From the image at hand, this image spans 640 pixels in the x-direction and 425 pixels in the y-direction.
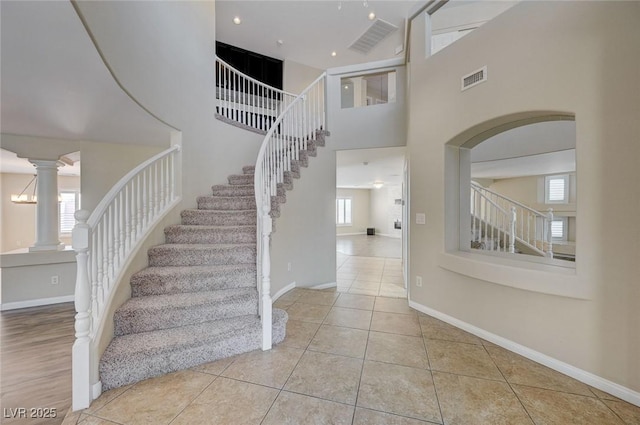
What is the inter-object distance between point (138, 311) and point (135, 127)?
7.91ft

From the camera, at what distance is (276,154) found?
3715 millimetres

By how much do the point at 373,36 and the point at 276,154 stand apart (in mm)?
4301

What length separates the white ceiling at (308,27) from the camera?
5062 mm

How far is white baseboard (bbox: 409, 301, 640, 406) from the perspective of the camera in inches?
69.0

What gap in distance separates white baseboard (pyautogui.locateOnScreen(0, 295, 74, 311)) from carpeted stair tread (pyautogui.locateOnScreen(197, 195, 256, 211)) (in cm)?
263

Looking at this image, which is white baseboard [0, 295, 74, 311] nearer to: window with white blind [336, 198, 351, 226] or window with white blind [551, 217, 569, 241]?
window with white blind [551, 217, 569, 241]

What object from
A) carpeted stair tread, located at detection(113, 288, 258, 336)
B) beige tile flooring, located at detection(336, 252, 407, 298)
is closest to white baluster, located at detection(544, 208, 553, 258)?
beige tile flooring, located at detection(336, 252, 407, 298)

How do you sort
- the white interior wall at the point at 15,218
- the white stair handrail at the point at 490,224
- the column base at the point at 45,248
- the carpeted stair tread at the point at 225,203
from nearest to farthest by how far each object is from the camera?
the white stair handrail at the point at 490,224 → the carpeted stair tread at the point at 225,203 → the column base at the point at 45,248 → the white interior wall at the point at 15,218

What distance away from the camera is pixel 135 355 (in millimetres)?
1918

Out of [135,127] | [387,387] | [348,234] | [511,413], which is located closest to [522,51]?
[511,413]

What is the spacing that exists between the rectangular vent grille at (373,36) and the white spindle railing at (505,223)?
4.28 meters

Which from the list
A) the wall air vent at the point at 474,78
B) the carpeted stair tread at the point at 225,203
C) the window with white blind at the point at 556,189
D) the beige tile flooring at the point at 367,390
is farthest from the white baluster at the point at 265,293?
the window with white blind at the point at 556,189

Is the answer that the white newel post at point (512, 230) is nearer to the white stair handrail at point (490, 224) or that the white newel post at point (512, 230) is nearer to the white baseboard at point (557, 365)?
the white stair handrail at point (490, 224)

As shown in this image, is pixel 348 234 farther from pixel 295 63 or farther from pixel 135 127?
pixel 135 127
